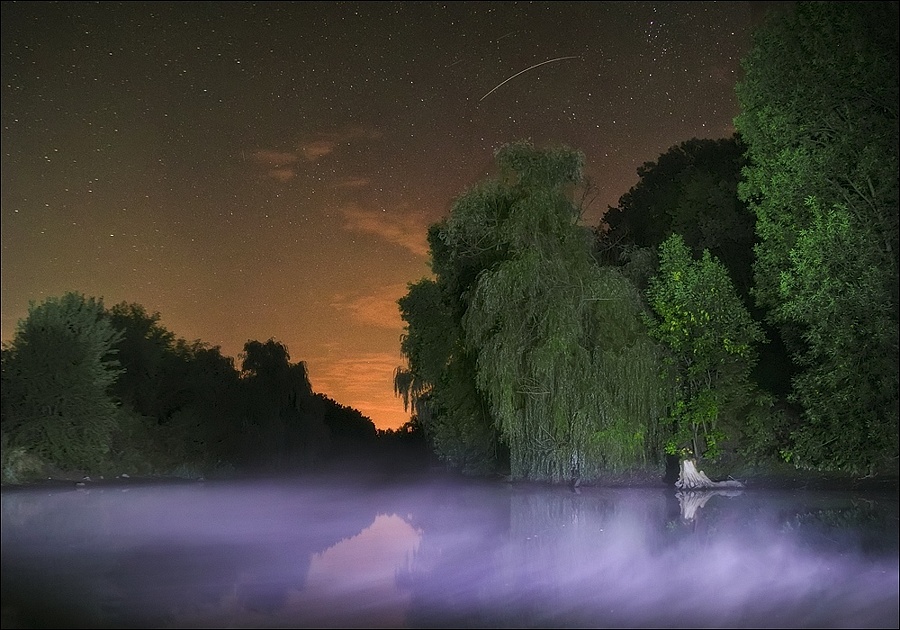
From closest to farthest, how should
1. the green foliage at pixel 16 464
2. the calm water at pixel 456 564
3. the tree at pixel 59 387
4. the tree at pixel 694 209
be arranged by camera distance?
the calm water at pixel 456 564
the green foliage at pixel 16 464
the tree at pixel 59 387
the tree at pixel 694 209

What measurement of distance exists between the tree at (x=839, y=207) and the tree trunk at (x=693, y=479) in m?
4.19

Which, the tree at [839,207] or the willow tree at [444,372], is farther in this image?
the willow tree at [444,372]

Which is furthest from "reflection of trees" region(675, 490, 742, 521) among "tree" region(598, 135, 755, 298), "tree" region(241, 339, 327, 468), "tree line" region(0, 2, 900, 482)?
"tree" region(241, 339, 327, 468)

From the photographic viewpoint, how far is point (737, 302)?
28422mm

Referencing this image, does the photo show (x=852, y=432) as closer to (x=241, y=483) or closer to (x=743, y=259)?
(x=743, y=259)

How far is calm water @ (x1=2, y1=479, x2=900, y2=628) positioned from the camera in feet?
29.3

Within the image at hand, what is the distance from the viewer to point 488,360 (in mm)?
25766

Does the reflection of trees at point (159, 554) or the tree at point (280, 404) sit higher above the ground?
the tree at point (280, 404)

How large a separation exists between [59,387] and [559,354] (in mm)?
18615

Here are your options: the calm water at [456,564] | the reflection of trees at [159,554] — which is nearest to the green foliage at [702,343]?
the calm water at [456,564]

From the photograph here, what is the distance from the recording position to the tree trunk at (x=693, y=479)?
2764 centimetres

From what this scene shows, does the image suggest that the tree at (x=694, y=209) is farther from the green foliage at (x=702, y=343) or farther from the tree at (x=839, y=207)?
the tree at (x=839, y=207)

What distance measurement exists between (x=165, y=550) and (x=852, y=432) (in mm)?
16270

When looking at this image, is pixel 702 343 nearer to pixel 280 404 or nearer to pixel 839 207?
pixel 839 207
